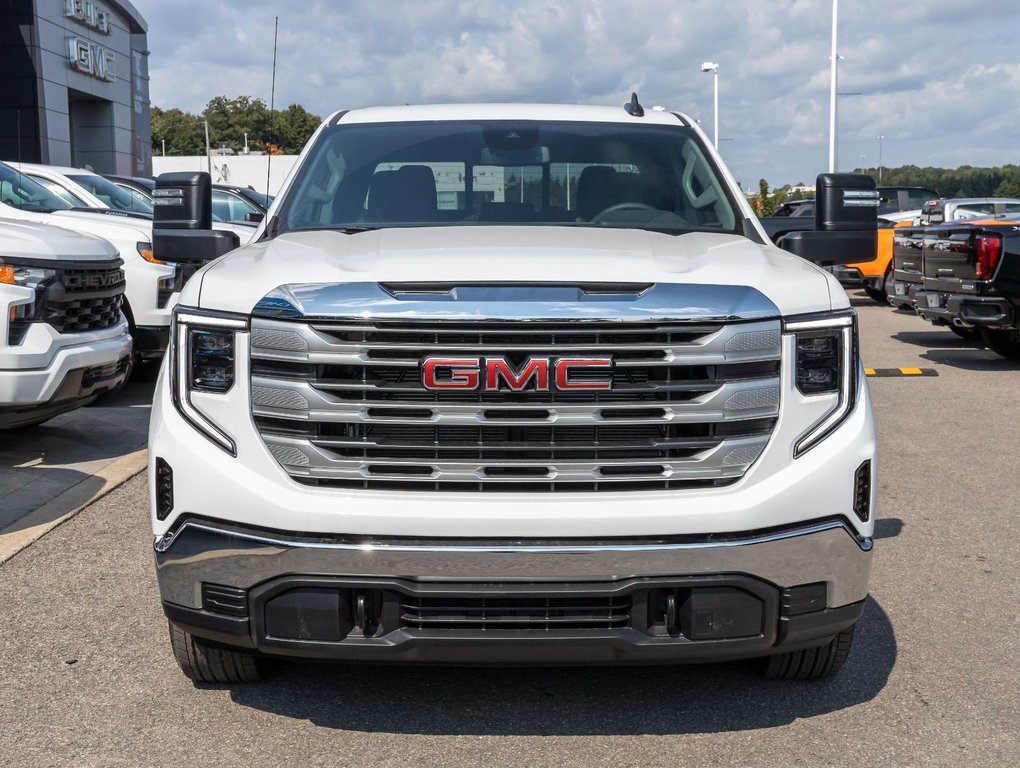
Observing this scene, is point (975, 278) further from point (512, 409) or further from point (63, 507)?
point (512, 409)

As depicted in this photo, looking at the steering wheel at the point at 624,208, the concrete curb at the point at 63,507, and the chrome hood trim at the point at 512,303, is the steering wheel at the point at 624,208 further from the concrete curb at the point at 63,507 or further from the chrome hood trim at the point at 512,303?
the concrete curb at the point at 63,507

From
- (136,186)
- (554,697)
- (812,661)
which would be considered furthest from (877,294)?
(554,697)

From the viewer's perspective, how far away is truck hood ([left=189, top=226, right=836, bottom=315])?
3475 mm

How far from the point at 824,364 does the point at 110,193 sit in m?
10.2

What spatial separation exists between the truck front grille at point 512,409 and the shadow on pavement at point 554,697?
793 millimetres

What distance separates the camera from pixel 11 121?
3894 centimetres

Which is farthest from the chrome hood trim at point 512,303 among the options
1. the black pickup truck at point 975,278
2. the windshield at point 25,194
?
the black pickup truck at point 975,278

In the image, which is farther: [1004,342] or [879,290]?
[879,290]

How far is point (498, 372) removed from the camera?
11.1 ft

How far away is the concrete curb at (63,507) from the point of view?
5.73m

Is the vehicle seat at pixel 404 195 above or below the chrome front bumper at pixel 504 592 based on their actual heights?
Answer: above

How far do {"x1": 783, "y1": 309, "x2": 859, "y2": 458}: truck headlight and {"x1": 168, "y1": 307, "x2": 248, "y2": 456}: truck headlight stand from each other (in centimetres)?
153

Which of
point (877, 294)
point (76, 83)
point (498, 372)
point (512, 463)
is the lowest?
point (877, 294)

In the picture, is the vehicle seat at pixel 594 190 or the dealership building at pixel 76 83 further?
the dealership building at pixel 76 83
